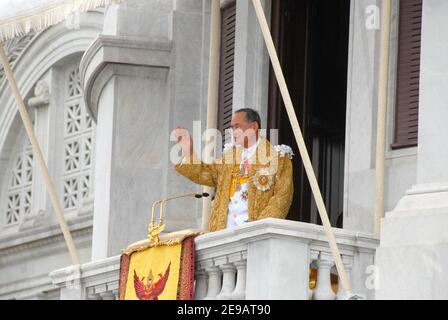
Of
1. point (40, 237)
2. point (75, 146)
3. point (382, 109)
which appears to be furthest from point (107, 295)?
point (75, 146)

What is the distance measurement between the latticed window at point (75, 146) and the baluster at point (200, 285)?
9894 millimetres

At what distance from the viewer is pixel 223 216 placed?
2098 centimetres

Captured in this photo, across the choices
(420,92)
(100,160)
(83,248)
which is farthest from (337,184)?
(83,248)

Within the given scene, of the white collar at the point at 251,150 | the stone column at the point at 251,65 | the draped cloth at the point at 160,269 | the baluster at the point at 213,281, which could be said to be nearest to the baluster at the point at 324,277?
the baluster at the point at 213,281

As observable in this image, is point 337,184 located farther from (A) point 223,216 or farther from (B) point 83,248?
(B) point 83,248

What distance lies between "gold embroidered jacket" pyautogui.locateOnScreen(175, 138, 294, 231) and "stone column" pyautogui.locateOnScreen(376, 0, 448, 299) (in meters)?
1.52

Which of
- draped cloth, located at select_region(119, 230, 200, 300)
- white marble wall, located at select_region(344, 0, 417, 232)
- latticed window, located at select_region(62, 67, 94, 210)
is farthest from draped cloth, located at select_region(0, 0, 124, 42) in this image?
latticed window, located at select_region(62, 67, 94, 210)

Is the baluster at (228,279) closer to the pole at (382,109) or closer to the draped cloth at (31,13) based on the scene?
the pole at (382,109)

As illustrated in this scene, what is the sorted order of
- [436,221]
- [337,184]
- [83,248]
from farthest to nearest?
1. [83,248]
2. [337,184]
3. [436,221]

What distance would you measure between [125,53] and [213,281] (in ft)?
16.9

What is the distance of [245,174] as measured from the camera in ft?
68.4

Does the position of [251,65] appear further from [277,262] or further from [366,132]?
[277,262]

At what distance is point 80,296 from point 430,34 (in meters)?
4.42

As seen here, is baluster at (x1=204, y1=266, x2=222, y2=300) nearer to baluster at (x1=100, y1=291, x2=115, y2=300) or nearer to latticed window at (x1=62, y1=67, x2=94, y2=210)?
baluster at (x1=100, y1=291, x2=115, y2=300)
